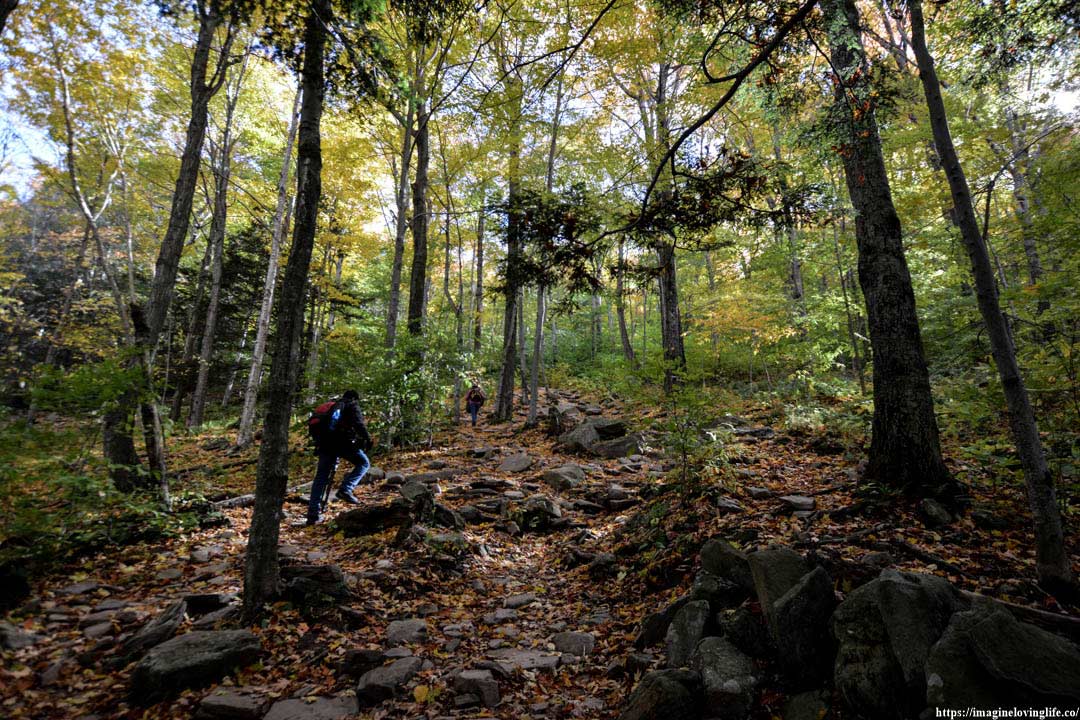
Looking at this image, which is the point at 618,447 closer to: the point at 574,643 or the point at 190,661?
the point at 574,643

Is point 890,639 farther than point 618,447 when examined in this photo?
No

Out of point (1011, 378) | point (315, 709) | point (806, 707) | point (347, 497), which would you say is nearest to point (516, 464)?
point (347, 497)

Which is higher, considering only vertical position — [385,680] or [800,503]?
[800,503]

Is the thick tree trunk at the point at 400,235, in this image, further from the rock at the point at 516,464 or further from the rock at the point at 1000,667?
the rock at the point at 1000,667

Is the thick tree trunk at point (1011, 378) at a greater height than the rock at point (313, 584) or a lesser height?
greater

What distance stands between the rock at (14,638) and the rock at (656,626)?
487 cm

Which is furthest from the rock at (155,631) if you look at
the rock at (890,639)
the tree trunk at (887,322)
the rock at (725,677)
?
the tree trunk at (887,322)

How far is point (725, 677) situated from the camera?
8.72ft

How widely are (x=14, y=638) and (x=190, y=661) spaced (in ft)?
5.27

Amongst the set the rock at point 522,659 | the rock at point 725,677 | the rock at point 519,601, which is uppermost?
the rock at point 725,677

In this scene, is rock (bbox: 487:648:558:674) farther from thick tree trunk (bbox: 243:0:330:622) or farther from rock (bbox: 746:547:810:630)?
thick tree trunk (bbox: 243:0:330:622)

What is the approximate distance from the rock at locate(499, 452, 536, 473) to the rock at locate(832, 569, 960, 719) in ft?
22.5

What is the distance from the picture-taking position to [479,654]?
12.0 ft

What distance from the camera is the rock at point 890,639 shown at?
2.16 meters
